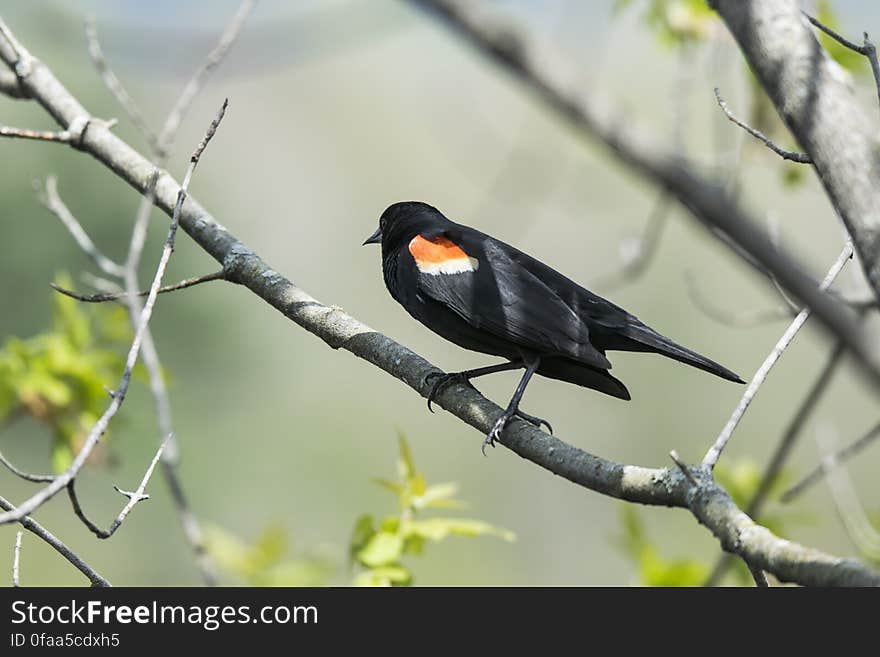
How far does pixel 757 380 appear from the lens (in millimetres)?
2074

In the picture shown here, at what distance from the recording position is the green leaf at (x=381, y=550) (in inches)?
115

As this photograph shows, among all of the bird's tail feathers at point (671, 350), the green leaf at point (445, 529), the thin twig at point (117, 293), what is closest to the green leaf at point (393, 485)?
the green leaf at point (445, 529)

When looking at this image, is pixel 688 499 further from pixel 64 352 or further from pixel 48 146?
pixel 48 146

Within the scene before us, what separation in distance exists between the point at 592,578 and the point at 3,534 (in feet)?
35.6

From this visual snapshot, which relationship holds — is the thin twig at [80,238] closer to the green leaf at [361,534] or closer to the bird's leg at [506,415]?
the green leaf at [361,534]

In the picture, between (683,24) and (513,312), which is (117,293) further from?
(683,24)

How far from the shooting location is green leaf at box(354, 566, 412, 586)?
9.29 feet

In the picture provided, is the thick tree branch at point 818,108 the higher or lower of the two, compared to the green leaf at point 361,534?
lower

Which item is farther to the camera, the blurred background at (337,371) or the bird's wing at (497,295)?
the blurred background at (337,371)

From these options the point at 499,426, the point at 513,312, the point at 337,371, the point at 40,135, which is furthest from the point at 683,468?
the point at 337,371

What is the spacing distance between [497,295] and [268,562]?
1514mm

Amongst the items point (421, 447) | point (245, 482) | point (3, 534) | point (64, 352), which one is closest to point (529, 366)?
point (64, 352)

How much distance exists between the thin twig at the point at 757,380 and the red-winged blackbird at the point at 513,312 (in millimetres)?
911
